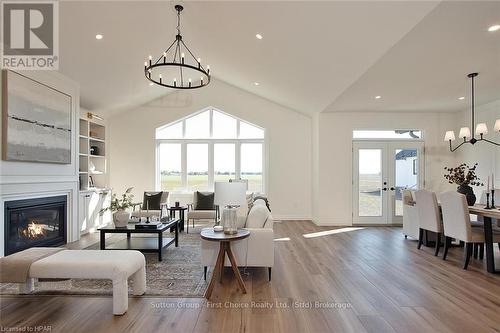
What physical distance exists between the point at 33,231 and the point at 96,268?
2.70 metres

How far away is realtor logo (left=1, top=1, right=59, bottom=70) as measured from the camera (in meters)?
3.60

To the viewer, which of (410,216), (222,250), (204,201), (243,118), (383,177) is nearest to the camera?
(222,250)

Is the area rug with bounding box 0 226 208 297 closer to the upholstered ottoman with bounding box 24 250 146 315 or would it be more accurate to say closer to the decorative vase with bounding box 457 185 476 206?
the upholstered ottoman with bounding box 24 250 146 315

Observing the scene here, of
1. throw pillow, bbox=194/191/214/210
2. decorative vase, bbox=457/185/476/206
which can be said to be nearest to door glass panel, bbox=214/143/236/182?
throw pillow, bbox=194/191/214/210

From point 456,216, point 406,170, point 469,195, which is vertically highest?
point 406,170

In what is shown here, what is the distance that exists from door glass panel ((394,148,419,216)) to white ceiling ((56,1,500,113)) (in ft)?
3.64

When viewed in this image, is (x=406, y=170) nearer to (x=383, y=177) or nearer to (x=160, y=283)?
(x=383, y=177)

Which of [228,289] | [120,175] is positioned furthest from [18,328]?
[120,175]

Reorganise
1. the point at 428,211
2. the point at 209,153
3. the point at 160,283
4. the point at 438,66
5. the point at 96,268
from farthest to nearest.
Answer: the point at 209,153, the point at 428,211, the point at 438,66, the point at 160,283, the point at 96,268

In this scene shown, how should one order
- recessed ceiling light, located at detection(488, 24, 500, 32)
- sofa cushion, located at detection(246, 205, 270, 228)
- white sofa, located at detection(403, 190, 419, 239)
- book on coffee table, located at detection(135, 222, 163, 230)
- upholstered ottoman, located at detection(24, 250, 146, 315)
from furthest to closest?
white sofa, located at detection(403, 190, 419, 239) < book on coffee table, located at detection(135, 222, 163, 230) < sofa cushion, located at detection(246, 205, 270, 228) < recessed ceiling light, located at detection(488, 24, 500, 32) < upholstered ottoman, located at detection(24, 250, 146, 315)

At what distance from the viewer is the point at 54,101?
4715 millimetres

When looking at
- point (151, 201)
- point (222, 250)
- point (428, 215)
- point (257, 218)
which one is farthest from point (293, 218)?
point (222, 250)

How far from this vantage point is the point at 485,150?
5879 mm

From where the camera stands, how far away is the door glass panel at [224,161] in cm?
792
